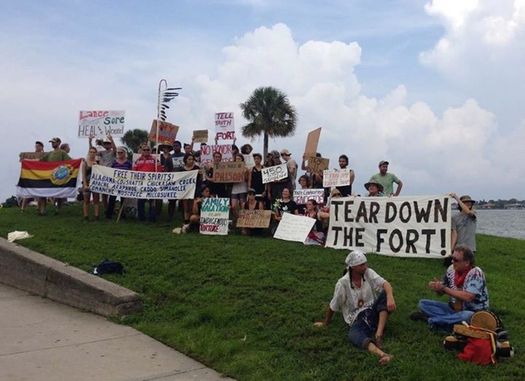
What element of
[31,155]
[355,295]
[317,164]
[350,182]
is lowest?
[355,295]

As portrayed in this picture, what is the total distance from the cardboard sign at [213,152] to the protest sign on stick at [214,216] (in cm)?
199

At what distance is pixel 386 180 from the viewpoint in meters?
12.3

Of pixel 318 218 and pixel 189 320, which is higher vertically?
pixel 318 218

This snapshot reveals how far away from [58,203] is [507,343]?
512 inches

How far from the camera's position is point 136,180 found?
14.2 metres

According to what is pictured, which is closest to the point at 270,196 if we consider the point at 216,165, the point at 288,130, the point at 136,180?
the point at 216,165

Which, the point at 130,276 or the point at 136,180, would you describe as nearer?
the point at 130,276

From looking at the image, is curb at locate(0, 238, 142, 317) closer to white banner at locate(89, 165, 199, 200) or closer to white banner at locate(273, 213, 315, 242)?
white banner at locate(89, 165, 199, 200)

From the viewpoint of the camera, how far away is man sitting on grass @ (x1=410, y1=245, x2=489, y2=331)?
6215 millimetres

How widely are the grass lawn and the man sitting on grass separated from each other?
21 centimetres

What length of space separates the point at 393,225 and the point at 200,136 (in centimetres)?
717

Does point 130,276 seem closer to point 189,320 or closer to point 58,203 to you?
point 189,320

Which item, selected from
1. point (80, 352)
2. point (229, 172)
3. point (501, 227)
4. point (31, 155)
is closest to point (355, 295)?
point (80, 352)

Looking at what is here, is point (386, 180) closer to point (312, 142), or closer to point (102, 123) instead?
point (312, 142)
